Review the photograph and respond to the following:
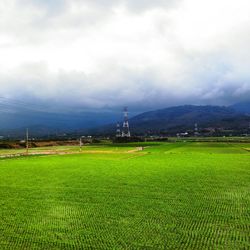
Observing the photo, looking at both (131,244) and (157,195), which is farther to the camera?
(157,195)

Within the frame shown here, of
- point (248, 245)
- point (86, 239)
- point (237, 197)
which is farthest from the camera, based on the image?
point (237, 197)

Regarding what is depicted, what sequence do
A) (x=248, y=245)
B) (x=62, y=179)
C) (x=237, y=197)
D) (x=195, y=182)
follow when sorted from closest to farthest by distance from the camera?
(x=248, y=245), (x=237, y=197), (x=195, y=182), (x=62, y=179)

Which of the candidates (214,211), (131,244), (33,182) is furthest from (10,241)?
(33,182)

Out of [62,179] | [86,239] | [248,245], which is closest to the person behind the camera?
[248,245]

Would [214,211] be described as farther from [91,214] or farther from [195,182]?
[195,182]

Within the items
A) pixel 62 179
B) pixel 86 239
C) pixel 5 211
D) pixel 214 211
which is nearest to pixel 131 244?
pixel 86 239

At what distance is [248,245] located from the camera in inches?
364

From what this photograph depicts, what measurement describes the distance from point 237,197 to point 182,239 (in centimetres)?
691

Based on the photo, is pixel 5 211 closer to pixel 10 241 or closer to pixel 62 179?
pixel 10 241

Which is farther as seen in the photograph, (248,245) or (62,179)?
(62,179)

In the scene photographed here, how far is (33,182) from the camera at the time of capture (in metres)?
21.1

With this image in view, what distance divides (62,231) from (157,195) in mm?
6503

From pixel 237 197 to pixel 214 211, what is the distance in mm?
3184

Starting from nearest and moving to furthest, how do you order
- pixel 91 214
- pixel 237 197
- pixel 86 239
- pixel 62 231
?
pixel 86 239
pixel 62 231
pixel 91 214
pixel 237 197
